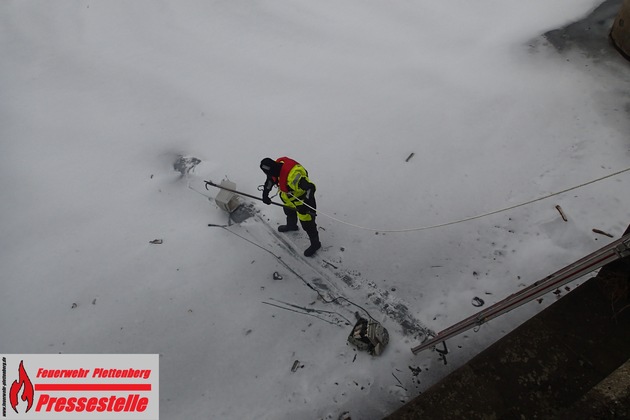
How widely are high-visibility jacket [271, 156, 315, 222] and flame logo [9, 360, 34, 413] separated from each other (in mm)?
3589

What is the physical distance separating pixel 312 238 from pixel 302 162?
172 centimetres

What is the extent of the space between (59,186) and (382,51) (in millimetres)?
6388

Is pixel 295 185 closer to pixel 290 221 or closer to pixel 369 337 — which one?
pixel 290 221

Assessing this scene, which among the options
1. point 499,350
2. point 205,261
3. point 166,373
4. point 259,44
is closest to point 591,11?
point 259,44

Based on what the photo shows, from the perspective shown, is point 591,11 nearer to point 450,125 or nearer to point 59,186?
point 450,125

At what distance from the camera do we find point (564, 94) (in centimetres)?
656

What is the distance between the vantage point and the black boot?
4.76 meters

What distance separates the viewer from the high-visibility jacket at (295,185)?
14.1 ft

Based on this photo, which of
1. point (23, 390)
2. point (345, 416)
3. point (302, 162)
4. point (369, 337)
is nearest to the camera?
point (345, 416)

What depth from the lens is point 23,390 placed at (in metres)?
4.33

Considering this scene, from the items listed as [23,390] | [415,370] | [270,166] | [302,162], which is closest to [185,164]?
[302,162]

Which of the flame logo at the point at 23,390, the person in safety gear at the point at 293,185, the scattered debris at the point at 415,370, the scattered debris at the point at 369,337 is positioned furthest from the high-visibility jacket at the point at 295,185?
the flame logo at the point at 23,390

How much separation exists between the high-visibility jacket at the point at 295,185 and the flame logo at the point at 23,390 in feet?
11.8

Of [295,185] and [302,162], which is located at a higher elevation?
[302,162]
